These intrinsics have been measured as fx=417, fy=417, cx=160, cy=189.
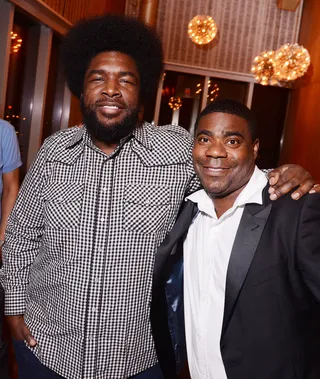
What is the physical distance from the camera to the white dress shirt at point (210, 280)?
151 centimetres

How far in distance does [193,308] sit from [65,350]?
0.51m

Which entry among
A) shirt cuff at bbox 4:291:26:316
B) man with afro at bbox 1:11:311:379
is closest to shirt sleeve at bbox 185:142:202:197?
man with afro at bbox 1:11:311:379

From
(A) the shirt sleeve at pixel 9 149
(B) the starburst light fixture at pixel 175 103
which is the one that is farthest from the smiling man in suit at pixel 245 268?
(B) the starburst light fixture at pixel 175 103

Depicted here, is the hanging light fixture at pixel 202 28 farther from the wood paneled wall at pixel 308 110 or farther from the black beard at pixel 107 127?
the black beard at pixel 107 127

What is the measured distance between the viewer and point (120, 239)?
1574mm

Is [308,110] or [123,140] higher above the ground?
[308,110]

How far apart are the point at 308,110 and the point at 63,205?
6359mm

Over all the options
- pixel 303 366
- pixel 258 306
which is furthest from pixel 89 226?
pixel 303 366

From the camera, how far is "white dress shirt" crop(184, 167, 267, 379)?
151cm

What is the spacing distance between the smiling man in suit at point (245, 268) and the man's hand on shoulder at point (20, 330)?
600 mm

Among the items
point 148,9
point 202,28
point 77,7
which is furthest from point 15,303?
point 202,28

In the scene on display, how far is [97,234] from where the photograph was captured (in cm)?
157

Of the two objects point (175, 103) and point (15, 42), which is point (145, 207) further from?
point (175, 103)

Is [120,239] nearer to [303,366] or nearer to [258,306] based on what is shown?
[258,306]
